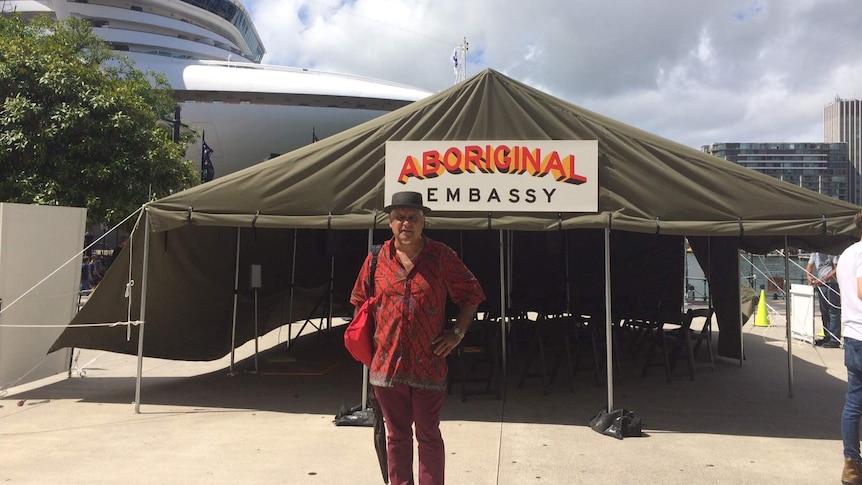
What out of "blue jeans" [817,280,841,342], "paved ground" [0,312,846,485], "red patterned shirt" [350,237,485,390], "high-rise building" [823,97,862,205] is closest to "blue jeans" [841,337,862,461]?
"paved ground" [0,312,846,485]

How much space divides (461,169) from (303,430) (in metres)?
2.81

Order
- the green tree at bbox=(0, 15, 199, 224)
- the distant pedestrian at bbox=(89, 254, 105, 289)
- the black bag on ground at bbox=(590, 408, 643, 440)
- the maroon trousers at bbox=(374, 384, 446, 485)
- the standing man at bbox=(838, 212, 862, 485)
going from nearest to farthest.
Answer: the maroon trousers at bbox=(374, 384, 446, 485) < the standing man at bbox=(838, 212, 862, 485) < the black bag on ground at bbox=(590, 408, 643, 440) < the green tree at bbox=(0, 15, 199, 224) < the distant pedestrian at bbox=(89, 254, 105, 289)

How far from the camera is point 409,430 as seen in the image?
319 centimetres

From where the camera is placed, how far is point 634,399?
6598 mm

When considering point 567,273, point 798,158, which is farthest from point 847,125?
point 567,273

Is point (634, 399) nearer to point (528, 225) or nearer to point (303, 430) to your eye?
point (528, 225)

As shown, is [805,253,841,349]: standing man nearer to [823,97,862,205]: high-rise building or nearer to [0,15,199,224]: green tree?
[0,15,199,224]: green tree

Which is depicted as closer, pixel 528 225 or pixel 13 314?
pixel 528 225

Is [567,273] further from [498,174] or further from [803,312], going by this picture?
[498,174]

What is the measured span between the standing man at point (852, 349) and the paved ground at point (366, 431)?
324 millimetres

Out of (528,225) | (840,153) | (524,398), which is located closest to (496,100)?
(528,225)

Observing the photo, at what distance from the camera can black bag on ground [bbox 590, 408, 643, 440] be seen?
512 cm

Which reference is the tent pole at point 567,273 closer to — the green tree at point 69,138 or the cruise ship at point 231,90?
the green tree at point 69,138

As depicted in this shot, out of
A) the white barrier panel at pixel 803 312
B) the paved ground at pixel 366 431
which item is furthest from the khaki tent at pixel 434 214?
the white barrier panel at pixel 803 312
